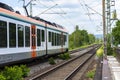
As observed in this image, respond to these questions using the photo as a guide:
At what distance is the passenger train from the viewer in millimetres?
19778

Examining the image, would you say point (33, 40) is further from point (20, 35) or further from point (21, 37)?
point (20, 35)

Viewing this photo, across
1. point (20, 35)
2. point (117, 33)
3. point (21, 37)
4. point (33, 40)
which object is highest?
point (117, 33)

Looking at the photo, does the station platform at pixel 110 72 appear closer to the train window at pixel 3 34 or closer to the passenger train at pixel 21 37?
the passenger train at pixel 21 37

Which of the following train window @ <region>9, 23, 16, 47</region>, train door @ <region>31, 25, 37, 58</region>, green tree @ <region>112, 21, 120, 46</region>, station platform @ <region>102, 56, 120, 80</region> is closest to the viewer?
station platform @ <region>102, 56, 120, 80</region>

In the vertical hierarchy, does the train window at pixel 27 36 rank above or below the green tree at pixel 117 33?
below

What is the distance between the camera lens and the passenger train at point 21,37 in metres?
19.8

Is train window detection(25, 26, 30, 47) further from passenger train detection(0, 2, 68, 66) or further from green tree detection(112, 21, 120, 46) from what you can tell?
green tree detection(112, 21, 120, 46)

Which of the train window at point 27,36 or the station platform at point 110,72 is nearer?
the station platform at point 110,72

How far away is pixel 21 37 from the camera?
22.8 m

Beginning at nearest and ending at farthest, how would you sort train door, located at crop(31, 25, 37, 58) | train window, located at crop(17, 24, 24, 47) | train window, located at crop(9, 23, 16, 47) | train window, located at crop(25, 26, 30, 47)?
train window, located at crop(9, 23, 16, 47) < train window, located at crop(17, 24, 24, 47) < train window, located at crop(25, 26, 30, 47) < train door, located at crop(31, 25, 37, 58)

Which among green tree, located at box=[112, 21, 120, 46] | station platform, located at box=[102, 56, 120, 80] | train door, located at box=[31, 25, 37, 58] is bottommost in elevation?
station platform, located at box=[102, 56, 120, 80]

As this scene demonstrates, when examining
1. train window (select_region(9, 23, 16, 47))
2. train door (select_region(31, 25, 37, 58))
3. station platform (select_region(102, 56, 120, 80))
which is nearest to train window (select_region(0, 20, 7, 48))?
train window (select_region(9, 23, 16, 47))

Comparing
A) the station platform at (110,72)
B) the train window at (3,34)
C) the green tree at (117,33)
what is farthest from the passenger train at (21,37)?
the green tree at (117,33)

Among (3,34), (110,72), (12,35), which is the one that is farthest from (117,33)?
(3,34)
